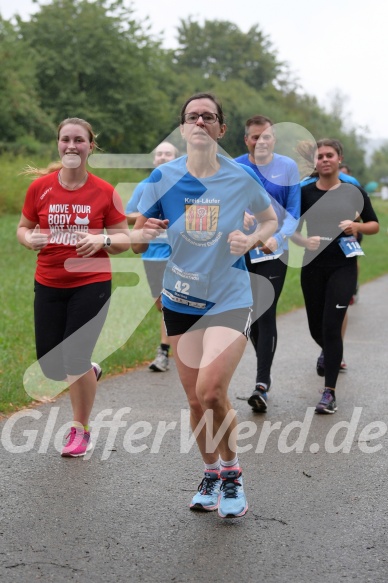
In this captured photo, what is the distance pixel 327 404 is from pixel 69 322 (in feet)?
7.93

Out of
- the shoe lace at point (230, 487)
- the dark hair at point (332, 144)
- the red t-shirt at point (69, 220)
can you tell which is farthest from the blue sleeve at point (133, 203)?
the shoe lace at point (230, 487)

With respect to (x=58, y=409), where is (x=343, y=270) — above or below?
above

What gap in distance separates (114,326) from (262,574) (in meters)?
7.35

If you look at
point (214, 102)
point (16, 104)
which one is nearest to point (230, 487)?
point (214, 102)

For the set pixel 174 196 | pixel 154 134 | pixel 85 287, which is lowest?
pixel 154 134

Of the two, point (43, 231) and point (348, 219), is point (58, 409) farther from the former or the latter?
point (348, 219)

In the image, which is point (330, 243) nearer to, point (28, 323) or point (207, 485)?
point (207, 485)

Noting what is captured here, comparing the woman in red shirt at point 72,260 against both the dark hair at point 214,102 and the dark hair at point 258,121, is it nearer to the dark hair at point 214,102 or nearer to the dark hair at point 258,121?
the dark hair at point 214,102

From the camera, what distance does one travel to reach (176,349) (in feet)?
15.5

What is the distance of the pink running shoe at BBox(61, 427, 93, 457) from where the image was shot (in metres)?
5.67

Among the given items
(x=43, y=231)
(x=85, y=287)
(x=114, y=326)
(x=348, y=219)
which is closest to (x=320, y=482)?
(x=85, y=287)

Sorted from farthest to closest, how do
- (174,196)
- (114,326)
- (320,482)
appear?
(114,326), (320,482), (174,196)

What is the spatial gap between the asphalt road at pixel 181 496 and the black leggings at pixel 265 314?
0.35 meters

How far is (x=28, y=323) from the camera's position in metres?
11.0
